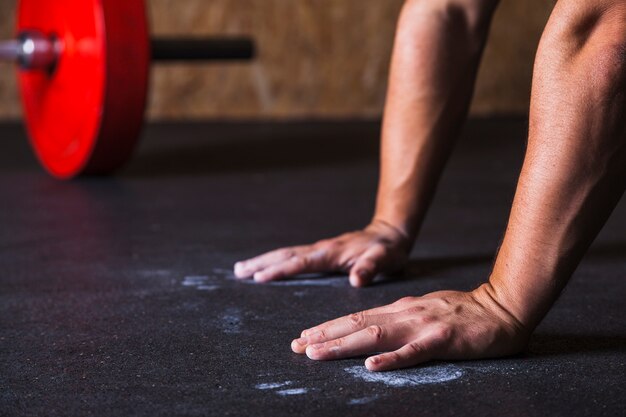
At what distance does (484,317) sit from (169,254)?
27.1 inches

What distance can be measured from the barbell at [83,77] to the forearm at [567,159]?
1369 mm

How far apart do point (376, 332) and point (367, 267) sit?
338 millimetres

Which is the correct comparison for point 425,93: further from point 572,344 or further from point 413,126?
point 572,344

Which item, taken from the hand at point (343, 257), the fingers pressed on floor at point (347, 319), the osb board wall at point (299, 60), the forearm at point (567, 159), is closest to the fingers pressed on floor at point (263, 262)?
the hand at point (343, 257)

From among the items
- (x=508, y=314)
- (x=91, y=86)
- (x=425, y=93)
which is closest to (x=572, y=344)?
(x=508, y=314)

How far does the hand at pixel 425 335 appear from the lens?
91 centimetres

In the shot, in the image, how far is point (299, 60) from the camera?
3916mm

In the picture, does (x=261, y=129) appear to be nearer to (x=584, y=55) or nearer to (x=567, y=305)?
(x=567, y=305)

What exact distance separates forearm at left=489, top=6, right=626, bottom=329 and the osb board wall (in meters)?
3.06

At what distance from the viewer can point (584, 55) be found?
2.83 feet

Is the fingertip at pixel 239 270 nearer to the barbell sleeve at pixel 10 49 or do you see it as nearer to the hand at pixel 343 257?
the hand at pixel 343 257

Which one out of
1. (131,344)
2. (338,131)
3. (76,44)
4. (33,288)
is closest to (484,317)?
(131,344)

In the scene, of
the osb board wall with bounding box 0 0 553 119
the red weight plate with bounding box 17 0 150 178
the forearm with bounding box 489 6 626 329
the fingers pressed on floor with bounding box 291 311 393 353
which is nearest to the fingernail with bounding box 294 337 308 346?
the fingers pressed on floor with bounding box 291 311 393 353

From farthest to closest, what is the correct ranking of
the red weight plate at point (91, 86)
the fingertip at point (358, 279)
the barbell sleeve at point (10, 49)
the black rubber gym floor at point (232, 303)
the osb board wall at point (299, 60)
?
the osb board wall at point (299, 60)
the barbell sleeve at point (10, 49)
the red weight plate at point (91, 86)
the fingertip at point (358, 279)
the black rubber gym floor at point (232, 303)
